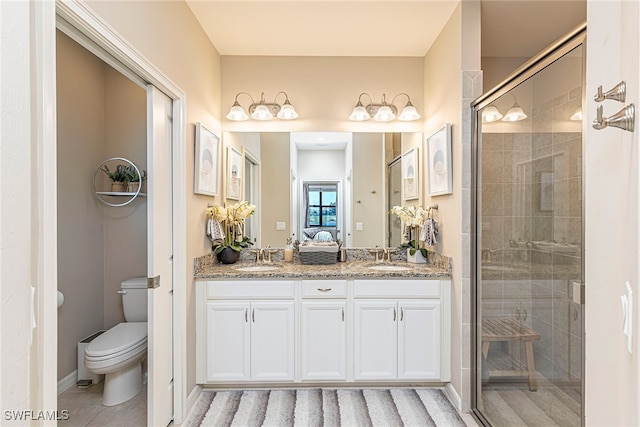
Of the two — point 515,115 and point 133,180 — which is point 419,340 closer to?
point 515,115

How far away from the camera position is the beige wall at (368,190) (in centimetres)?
307

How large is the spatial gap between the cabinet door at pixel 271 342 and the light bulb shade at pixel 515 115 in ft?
6.08

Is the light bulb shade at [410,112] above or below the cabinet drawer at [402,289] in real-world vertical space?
above

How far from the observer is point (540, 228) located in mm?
1709

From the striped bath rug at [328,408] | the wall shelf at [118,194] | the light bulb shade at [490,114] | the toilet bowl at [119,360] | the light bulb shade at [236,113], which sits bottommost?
the striped bath rug at [328,408]

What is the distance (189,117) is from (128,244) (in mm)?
1278

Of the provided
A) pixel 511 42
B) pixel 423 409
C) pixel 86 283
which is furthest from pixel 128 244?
pixel 511 42

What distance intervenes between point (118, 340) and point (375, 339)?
68.5 inches

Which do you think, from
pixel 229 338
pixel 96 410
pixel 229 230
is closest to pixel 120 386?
pixel 96 410

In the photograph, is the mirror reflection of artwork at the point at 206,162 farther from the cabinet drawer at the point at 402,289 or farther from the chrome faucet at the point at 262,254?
the cabinet drawer at the point at 402,289

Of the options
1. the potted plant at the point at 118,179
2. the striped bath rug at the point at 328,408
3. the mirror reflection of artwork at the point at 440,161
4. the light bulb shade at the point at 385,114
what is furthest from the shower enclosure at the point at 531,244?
the potted plant at the point at 118,179

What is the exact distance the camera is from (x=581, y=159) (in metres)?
1.42

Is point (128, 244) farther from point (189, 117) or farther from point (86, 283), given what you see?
point (189, 117)

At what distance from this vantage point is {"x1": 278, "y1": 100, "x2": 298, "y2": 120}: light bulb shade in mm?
2838
